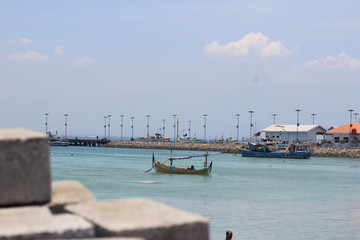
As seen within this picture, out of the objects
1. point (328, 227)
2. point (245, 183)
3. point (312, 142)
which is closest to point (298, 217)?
point (328, 227)

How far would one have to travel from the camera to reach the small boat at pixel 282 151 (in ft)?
421

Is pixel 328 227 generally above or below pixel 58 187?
below

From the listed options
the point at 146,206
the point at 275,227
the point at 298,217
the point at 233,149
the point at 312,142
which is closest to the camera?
the point at 146,206

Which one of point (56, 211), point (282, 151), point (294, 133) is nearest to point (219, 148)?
point (294, 133)

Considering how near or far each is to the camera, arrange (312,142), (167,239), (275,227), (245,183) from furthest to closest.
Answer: (312,142) → (245,183) → (275,227) → (167,239)

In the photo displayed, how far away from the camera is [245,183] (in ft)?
204

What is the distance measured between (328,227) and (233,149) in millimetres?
130489

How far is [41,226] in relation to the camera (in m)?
3.35

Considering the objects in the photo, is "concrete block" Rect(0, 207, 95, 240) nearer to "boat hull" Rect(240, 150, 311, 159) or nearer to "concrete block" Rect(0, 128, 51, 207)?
"concrete block" Rect(0, 128, 51, 207)

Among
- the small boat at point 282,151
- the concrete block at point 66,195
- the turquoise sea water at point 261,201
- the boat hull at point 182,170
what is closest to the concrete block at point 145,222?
the concrete block at point 66,195

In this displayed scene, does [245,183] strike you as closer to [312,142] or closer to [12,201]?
[12,201]

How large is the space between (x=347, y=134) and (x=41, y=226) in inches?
5773

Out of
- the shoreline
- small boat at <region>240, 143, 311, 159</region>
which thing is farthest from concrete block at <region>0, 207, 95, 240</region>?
the shoreline

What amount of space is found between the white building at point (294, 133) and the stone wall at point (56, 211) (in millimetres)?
145849
